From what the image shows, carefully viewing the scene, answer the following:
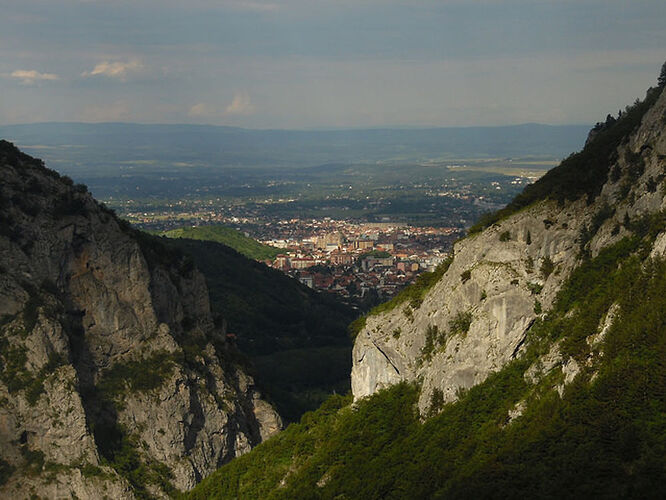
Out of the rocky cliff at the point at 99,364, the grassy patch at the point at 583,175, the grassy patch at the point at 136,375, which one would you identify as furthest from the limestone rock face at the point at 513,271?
the grassy patch at the point at 136,375

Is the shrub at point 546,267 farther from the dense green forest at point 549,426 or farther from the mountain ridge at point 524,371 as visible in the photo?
the dense green forest at point 549,426

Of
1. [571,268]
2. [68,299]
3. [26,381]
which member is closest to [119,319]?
[68,299]

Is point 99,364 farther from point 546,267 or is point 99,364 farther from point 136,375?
point 546,267

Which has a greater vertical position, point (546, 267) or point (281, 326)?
point (546, 267)

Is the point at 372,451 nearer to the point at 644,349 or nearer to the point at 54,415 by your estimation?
the point at 644,349

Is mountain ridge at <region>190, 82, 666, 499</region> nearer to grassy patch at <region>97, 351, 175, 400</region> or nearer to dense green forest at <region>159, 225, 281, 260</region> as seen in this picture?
grassy patch at <region>97, 351, 175, 400</region>

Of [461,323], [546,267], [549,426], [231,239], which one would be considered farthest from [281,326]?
[231,239]

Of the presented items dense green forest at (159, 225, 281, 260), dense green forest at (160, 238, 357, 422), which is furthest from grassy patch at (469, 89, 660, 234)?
dense green forest at (159, 225, 281, 260)
